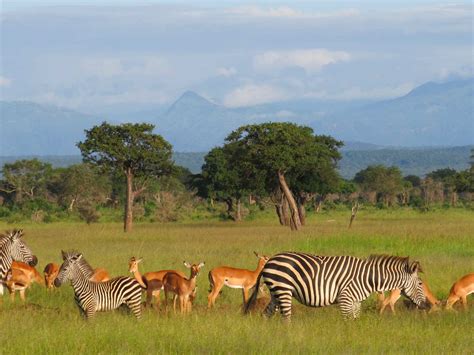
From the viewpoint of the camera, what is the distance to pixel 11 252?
18.7m

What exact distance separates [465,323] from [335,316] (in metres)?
2.20

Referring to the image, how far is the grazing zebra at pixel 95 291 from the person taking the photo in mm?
15062

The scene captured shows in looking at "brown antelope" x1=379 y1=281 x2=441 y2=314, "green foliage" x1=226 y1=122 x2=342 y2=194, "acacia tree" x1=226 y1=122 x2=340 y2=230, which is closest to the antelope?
"brown antelope" x1=379 y1=281 x2=441 y2=314

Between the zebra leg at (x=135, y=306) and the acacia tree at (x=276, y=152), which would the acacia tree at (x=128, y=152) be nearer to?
the acacia tree at (x=276, y=152)

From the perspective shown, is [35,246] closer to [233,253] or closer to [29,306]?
[233,253]

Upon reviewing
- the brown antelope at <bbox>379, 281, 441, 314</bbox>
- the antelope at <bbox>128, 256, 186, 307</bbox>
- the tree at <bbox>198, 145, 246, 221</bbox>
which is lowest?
the brown antelope at <bbox>379, 281, 441, 314</bbox>

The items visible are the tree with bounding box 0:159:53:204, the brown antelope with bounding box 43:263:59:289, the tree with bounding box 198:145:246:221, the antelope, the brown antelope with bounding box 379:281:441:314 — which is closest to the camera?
the brown antelope with bounding box 379:281:441:314

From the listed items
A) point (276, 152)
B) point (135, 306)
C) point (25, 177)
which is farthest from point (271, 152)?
point (25, 177)

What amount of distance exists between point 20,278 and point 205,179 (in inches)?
2188

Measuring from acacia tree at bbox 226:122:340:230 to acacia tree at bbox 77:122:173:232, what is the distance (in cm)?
503

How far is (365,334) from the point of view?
1386cm

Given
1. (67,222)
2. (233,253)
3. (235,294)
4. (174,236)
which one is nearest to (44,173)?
(67,222)

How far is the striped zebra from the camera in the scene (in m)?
15.1

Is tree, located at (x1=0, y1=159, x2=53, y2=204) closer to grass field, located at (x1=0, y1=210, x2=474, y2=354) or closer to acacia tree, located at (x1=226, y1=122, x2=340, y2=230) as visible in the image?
acacia tree, located at (x1=226, y1=122, x2=340, y2=230)
